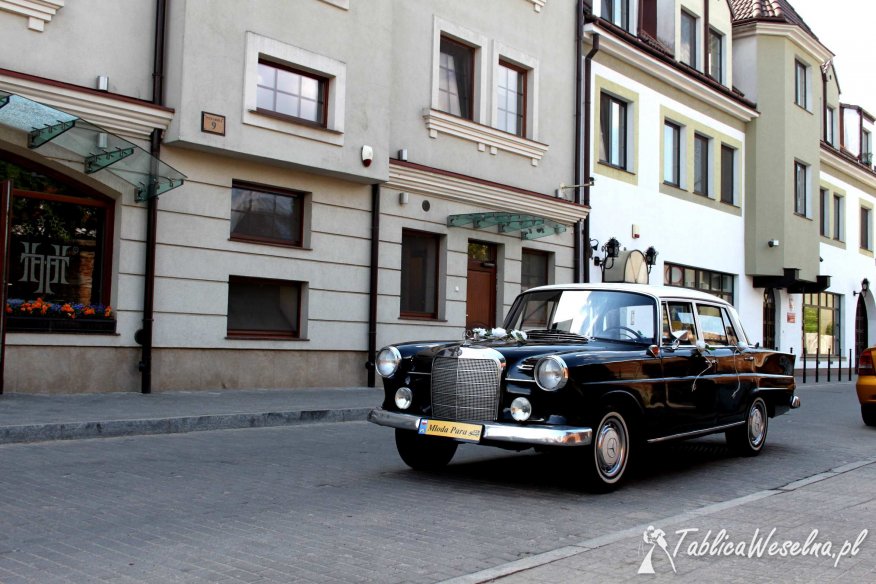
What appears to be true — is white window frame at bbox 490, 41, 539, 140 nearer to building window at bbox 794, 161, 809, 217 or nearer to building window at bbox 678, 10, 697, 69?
building window at bbox 678, 10, 697, 69

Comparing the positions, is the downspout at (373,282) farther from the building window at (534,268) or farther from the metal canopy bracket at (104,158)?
the metal canopy bracket at (104,158)

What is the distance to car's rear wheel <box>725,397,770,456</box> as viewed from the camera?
9398mm

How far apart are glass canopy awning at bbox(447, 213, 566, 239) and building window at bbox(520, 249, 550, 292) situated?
2.68 feet

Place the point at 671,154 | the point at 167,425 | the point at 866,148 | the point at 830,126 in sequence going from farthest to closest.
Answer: the point at 866,148, the point at 830,126, the point at 671,154, the point at 167,425

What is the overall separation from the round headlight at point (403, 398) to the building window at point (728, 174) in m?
21.3

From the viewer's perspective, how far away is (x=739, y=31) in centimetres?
2819

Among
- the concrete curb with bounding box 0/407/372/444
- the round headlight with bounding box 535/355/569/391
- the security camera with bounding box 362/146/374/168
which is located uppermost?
the security camera with bounding box 362/146/374/168

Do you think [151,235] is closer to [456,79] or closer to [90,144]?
[90,144]

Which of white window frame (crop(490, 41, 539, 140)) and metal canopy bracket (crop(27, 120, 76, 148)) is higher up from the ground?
white window frame (crop(490, 41, 539, 140))

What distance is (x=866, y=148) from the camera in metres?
37.8

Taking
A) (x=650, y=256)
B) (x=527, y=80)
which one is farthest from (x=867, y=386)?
(x=527, y=80)

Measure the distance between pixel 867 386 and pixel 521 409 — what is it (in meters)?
8.26

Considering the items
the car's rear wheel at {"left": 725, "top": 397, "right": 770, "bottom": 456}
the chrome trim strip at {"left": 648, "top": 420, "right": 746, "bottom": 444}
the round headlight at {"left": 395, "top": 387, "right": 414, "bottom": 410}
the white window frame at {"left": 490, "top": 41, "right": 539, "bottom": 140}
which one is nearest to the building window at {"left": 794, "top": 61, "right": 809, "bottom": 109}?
the white window frame at {"left": 490, "top": 41, "right": 539, "bottom": 140}

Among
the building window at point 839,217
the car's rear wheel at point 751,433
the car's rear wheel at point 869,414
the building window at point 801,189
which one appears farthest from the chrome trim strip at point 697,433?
the building window at point 839,217
